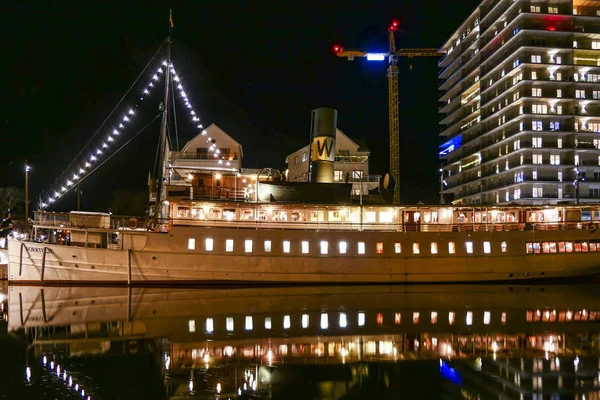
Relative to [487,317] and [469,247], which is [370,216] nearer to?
[469,247]

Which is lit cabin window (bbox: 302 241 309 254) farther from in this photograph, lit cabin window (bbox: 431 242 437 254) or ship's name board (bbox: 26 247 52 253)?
ship's name board (bbox: 26 247 52 253)

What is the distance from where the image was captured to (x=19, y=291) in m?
24.6

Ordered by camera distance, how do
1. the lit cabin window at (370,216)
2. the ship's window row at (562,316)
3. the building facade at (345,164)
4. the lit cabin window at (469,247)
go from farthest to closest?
the building facade at (345,164), the lit cabin window at (370,216), the lit cabin window at (469,247), the ship's window row at (562,316)

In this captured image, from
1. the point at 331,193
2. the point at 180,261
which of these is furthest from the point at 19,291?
the point at 331,193

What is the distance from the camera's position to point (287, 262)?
1101 inches

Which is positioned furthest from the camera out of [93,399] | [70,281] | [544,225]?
[544,225]

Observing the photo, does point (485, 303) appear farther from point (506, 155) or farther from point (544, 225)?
point (506, 155)

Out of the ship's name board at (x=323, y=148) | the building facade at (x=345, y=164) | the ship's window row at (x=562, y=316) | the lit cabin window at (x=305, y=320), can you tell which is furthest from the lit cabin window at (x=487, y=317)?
the building facade at (x=345, y=164)

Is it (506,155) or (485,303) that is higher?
(506,155)

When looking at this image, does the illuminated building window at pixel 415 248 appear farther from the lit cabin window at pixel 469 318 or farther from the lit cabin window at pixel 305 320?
the lit cabin window at pixel 305 320

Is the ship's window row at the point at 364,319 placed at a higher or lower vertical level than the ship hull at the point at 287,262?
lower

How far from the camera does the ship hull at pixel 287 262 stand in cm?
2655

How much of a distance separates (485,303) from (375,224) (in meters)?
9.97

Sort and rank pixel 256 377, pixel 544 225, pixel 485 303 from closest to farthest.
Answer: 1. pixel 256 377
2. pixel 485 303
3. pixel 544 225
